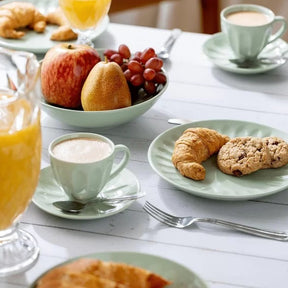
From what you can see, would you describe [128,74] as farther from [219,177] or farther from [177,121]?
[219,177]

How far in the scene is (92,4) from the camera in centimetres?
159

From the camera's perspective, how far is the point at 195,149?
Answer: 46.3 inches

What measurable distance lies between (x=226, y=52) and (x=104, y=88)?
0.50 metres

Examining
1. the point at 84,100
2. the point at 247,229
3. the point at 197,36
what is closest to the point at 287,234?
the point at 247,229

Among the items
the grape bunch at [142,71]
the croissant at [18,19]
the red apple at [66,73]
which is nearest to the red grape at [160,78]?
the grape bunch at [142,71]

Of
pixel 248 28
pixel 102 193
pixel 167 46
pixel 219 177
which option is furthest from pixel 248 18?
pixel 102 193

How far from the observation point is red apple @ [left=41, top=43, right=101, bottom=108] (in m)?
1.33

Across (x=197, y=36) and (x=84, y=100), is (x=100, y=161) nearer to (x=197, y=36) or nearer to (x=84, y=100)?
(x=84, y=100)

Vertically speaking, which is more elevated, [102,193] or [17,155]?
[17,155]

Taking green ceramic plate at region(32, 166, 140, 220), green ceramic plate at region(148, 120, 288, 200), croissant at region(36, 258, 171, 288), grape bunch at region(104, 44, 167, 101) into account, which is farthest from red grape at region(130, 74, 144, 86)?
croissant at region(36, 258, 171, 288)

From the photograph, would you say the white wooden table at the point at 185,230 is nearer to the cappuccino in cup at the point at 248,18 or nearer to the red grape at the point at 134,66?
the red grape at the point at 134,66

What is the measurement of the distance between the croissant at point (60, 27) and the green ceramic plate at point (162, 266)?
0.90m

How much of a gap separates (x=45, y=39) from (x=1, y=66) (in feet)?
1.99

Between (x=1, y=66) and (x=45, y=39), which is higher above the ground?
(x=1, y=66)
